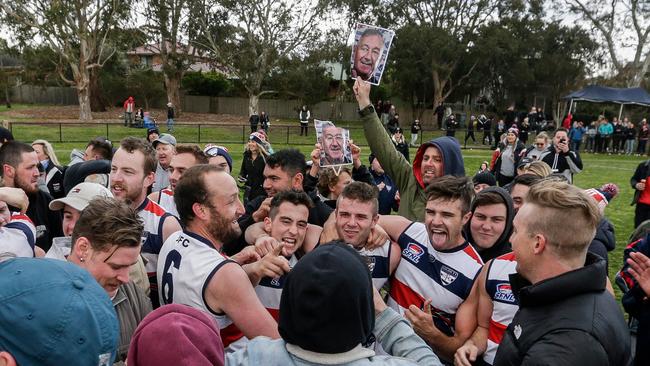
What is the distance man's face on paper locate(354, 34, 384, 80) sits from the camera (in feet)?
17.0

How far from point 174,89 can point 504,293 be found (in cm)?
4163

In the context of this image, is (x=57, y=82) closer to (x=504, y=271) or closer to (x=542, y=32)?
(x=542, y=32)

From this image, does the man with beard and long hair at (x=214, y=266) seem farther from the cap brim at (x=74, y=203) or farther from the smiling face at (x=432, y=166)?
the smiling face at (x=432, y=166)

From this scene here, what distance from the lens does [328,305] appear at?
1665 mm

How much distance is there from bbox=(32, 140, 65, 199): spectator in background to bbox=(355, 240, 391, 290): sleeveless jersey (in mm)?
4479

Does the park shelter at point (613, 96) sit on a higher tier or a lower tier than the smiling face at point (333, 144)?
higher

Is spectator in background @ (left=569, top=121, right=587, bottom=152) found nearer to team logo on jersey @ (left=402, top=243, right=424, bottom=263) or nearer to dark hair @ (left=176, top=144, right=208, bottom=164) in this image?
dark hair @ (left=176, top=144, right=208, bottom=164)

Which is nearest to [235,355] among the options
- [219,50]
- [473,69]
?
[219,50]

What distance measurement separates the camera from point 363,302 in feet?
5.69

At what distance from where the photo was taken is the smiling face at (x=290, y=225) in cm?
348

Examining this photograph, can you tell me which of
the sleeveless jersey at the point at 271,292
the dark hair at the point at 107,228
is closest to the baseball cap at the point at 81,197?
the dark hair at the point at 107,228

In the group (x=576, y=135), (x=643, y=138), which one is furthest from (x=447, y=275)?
(x=643, y=138)

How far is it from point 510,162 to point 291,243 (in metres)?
8.65

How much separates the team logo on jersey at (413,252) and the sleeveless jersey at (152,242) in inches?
70.1
